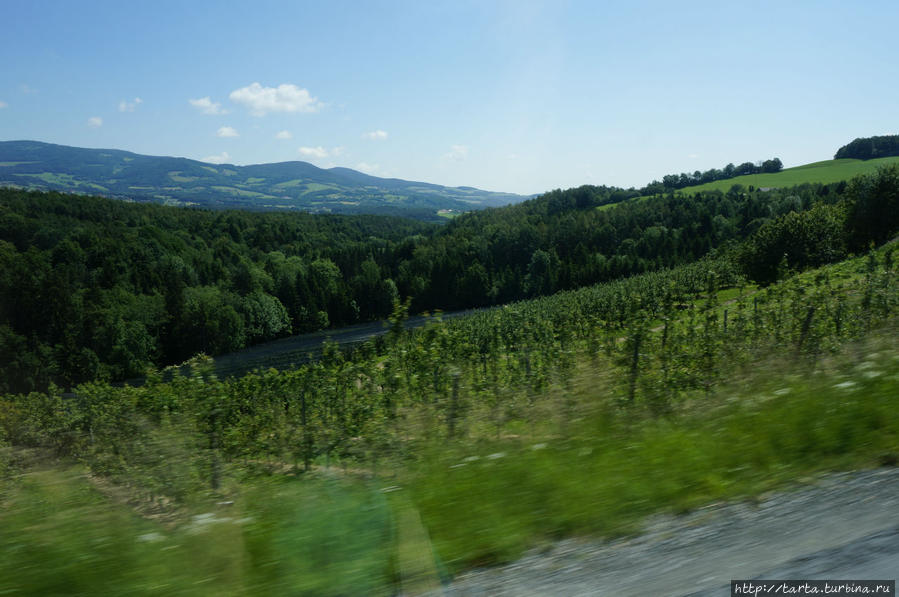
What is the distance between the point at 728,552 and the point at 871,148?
194 meters

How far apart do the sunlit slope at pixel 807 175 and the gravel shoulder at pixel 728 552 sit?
503ft

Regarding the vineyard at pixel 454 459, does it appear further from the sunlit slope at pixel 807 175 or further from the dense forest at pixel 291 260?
the sunlit slope at pixel 807 175

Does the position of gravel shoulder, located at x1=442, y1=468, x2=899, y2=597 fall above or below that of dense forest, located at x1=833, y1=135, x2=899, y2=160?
below

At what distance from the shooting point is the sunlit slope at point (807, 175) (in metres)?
129

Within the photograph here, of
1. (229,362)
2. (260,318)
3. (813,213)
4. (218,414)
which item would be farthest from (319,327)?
(218,414)

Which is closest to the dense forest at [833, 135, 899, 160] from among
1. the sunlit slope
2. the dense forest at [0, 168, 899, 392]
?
the sunlit slope

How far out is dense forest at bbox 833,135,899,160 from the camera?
142m

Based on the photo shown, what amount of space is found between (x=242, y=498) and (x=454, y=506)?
172 cm

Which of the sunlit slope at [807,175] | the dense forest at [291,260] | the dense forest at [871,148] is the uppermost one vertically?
the dense forest at [871,148]

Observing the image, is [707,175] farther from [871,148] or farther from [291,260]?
[291,260]

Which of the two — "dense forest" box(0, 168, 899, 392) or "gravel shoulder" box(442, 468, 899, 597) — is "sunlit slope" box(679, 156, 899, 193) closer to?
"dense forest" box(0, 168, 899, 392)

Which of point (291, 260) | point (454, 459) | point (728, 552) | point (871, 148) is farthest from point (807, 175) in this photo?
point (728, 552)

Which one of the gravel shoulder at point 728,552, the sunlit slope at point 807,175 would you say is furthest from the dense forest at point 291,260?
the gravel shoulder at point 728,552

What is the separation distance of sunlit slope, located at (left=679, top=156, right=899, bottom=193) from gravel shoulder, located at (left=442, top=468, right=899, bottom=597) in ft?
503
